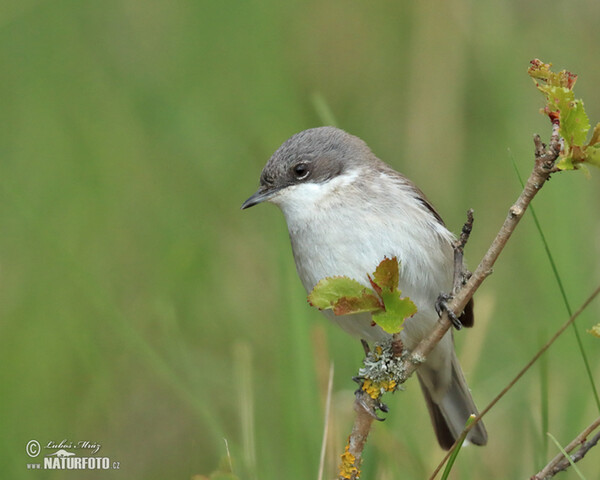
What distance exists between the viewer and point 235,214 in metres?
7.07

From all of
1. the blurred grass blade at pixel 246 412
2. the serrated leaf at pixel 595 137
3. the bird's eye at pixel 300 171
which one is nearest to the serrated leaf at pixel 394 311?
the serrated leaf at pixel 595 137

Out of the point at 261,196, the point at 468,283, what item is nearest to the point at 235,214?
the point at 261,196

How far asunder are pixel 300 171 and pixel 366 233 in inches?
23.8

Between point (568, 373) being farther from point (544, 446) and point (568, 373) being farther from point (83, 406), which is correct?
point (83, 406)

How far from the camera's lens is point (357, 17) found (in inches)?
310

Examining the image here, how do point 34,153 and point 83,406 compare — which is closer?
point 83,406

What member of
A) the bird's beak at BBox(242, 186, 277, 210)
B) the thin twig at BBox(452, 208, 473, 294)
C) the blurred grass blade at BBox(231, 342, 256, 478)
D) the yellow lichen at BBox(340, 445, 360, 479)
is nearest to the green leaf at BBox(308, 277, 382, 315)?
the thin twig at BBox(452, 208, 473, 294)

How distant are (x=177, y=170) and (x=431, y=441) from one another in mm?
3095

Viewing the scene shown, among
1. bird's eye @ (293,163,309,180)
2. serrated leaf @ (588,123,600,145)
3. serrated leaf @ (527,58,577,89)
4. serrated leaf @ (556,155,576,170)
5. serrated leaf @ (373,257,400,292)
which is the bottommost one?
serrated leaf @ (373,257,400,292)

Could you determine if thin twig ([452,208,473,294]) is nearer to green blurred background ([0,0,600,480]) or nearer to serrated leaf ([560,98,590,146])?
serrated leaf ([560,98,590,146])

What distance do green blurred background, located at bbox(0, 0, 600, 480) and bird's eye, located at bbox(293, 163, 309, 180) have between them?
0.29 meters

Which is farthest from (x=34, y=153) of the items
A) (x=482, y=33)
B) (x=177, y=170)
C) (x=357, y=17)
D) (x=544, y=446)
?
(x=544, y=446)

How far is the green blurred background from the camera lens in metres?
4.73

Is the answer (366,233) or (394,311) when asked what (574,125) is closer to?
(394,311)
